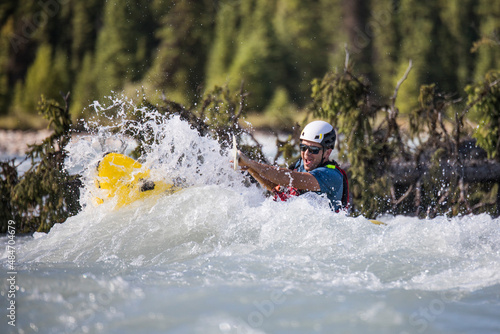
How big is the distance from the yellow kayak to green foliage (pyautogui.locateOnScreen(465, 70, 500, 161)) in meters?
4.11

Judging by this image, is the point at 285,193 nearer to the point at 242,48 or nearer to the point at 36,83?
the point at 242,48

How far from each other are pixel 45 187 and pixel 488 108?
576 cm

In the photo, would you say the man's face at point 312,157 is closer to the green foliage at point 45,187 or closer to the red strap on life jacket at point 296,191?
the red strap on life jacket at point 296,191

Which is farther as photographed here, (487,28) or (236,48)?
(236,48)

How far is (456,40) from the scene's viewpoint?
4991cm

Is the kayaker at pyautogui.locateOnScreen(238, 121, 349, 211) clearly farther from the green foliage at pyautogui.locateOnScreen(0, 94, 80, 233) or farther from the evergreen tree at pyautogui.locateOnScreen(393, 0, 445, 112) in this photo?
the evergreen tree at pyautogui.locateOnScreen(393, 0, 445, 112)

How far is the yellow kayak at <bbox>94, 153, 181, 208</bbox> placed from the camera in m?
5.22

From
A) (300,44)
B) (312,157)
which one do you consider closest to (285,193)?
(312,157)

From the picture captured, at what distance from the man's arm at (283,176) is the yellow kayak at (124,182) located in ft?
3.83

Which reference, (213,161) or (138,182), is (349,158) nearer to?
(213,161)

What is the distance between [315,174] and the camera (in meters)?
4.73

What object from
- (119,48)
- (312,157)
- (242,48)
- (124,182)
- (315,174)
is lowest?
(124,182)

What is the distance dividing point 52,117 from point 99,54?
46992mm

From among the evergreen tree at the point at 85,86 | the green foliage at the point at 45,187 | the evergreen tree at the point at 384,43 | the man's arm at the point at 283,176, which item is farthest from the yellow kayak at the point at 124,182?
the evergreen tree at the point at 85,86
